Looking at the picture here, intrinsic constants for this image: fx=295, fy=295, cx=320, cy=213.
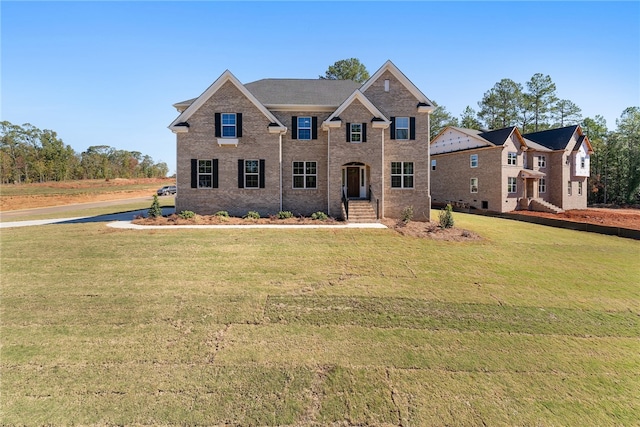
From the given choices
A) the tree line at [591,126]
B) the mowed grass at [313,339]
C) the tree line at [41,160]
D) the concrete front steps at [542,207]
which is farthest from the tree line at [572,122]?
the tree line at [41,160]

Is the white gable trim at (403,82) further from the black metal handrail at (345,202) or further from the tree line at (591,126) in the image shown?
the tree line at (591,126)

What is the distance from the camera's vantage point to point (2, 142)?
236 ft

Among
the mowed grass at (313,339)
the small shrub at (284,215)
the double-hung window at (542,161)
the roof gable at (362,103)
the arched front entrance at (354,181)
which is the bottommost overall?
the mowed grass at (313,339)

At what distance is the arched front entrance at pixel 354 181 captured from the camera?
1994 centimetres

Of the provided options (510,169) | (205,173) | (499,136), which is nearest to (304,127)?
(205,173)

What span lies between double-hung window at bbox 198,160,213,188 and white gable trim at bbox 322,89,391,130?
7.66m

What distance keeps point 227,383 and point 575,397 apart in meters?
4.87

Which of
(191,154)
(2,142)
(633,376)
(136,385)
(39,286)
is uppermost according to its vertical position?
(2,142)

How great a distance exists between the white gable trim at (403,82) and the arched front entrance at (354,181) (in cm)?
515

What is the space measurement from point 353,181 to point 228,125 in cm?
885

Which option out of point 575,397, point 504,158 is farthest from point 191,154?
point 504,158

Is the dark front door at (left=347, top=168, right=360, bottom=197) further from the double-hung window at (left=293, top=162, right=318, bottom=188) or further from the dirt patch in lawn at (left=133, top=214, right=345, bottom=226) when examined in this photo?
the dirt patch in lawn at (left=133, top=214, right=345, bottom=226)

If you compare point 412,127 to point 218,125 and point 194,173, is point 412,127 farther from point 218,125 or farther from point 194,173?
point 194,173

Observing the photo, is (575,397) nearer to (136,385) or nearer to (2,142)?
(136,385)
